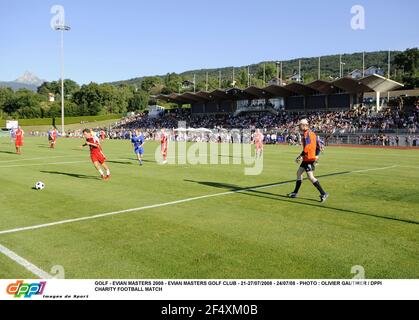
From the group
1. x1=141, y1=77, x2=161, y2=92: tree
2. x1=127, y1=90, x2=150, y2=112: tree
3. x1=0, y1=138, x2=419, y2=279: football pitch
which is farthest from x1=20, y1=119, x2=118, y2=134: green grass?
x1=0, y1=138, x2=419, y2=279: football pitch

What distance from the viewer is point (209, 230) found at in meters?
7.72

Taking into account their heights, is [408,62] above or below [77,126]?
above

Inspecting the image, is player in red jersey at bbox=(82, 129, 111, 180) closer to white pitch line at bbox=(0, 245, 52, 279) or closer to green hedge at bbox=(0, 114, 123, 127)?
white pitch line at bbox=(0, 245, 52, 279)

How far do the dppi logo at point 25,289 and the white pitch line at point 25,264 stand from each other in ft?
1.16

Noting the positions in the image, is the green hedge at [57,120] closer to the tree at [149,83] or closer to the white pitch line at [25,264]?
the tree at [149,83]

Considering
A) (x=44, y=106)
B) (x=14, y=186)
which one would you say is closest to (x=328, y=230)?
(x=14, y=186)

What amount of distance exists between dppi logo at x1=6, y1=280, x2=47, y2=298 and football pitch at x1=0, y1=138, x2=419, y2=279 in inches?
15.2

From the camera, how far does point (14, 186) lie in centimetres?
1352

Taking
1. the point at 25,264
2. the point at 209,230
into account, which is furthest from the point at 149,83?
the point at 25,264

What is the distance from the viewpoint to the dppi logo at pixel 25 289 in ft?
15.9

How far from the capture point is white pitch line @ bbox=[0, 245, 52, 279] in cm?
545

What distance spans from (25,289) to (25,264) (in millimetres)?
1076

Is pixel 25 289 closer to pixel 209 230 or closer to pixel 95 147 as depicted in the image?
pixel 209 230

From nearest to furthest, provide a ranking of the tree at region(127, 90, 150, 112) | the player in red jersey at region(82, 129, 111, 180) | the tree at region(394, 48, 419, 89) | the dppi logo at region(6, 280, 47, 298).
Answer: the dppi logo at region(6, 280, 47, 298) → the player in red jersey at region(82, 129, 111, 180) → the tree at region(394, 48, 419, 89) → the tree at region(127, 90, 150, 112)
